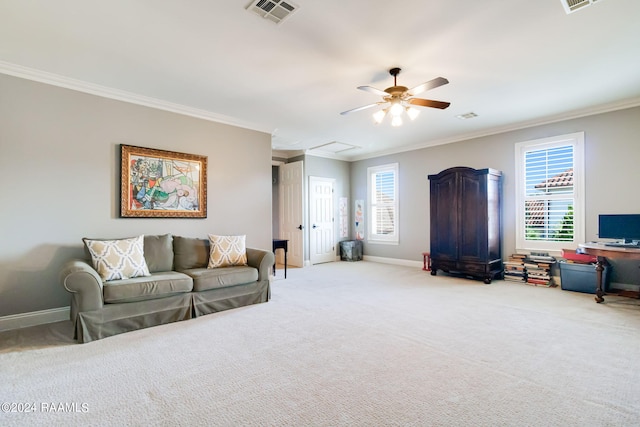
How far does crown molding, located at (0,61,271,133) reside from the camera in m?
3.26

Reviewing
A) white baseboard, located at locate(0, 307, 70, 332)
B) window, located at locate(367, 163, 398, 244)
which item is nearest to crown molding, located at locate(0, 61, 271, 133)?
white baseboard, located at locate(0, 307, 70, 332)

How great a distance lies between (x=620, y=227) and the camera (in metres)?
4.16

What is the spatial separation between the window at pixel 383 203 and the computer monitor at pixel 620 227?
3.63m

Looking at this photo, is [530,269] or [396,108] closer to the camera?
[396,108]

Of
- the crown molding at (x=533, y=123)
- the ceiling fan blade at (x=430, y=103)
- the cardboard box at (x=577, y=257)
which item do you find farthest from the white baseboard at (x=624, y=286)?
the ceiling fan blade at (x=430, y=103)

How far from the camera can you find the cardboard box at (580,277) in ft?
→ 14.3

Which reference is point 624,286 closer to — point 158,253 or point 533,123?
point 533,123

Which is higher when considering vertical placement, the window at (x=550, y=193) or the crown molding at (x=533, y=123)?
the crown molding at (x=533, y=123)

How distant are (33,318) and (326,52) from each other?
419 centimetres

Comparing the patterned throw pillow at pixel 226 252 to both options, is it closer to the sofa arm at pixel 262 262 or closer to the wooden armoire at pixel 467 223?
the sofa arm at pixel 262 262

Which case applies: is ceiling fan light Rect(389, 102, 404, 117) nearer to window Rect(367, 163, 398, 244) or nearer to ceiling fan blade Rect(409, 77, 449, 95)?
ceiling fan blade Rect(409, 77, 449, 95)

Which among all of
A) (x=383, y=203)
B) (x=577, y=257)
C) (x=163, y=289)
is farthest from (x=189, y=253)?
(x=577, y=257)

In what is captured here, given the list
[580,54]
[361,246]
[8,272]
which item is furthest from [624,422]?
[361,246]

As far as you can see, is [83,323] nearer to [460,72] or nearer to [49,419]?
[49,419]
